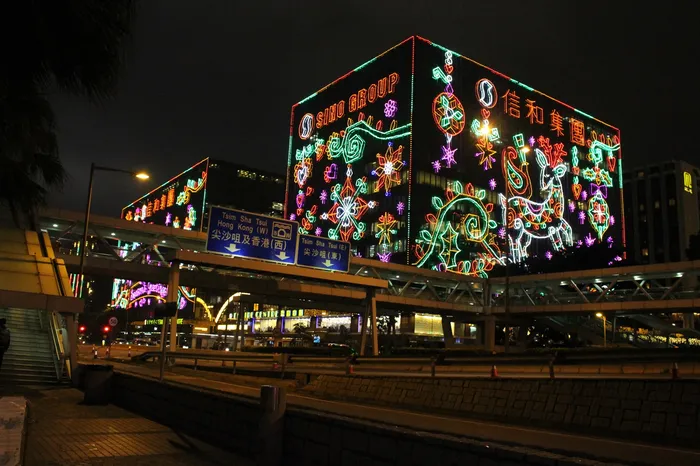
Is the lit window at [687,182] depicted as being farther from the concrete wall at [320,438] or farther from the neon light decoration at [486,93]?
the concrete wall at [320,438]

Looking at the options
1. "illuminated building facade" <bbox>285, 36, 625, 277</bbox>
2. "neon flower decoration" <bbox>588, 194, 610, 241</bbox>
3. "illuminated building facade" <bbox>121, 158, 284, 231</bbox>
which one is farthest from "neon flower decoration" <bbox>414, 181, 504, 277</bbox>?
"illuminated building facade" <bbox>121, 158, 284, 231</bbox>

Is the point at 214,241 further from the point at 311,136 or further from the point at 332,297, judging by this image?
the point at 311,136

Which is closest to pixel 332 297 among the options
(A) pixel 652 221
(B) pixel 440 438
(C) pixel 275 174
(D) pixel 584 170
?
(B) pixel 440 438

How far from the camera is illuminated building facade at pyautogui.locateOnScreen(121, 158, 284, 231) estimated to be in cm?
13825

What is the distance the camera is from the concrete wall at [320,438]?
223 inches

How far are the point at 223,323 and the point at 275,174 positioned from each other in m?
48.7

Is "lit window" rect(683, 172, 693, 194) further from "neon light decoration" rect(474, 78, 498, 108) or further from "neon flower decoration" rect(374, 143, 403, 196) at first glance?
"neon flower decoration" rect(374, 143, 403, 196)

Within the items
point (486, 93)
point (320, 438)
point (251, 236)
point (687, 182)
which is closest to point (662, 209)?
point (687, 182)

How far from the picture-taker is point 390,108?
92.8 metres

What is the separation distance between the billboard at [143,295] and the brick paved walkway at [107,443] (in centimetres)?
10905

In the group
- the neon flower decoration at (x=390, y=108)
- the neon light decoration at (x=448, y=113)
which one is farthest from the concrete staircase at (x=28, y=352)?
the neon light decoration at (x=448, y=113)

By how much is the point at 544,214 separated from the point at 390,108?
3340 cm

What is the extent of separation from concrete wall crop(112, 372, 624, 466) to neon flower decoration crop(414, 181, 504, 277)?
241 feet

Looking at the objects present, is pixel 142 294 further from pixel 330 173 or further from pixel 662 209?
pixel 662 209
